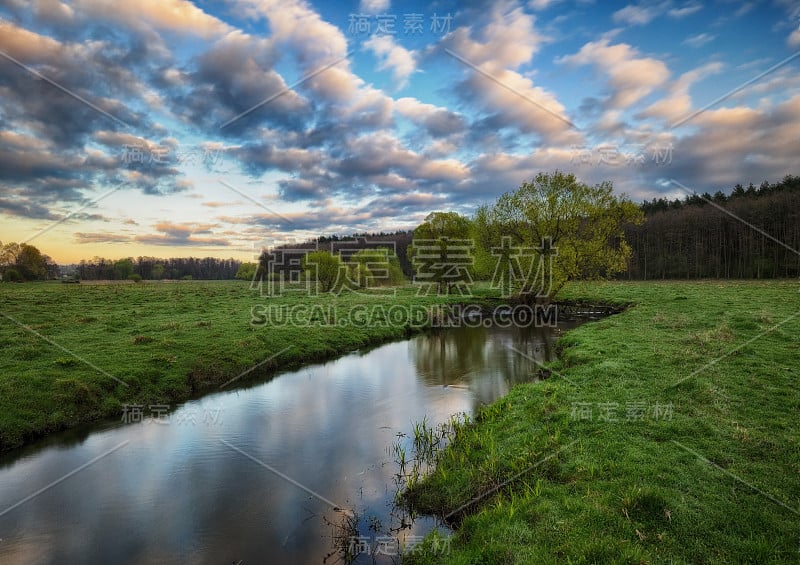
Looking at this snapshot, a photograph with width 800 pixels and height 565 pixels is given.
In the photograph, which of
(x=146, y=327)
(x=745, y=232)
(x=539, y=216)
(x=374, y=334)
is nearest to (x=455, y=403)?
(x=374, y=334)

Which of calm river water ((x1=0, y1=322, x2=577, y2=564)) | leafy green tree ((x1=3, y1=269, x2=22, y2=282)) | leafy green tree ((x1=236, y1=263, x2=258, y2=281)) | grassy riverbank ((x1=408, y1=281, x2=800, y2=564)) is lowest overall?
calm river water ((x1=0, y1=322, x2=577, y2=564))

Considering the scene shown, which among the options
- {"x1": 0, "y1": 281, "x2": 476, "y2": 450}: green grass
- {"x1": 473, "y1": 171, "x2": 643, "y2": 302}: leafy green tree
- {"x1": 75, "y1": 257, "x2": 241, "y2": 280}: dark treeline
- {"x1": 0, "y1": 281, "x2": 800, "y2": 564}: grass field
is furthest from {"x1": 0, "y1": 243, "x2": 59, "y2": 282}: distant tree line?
{"x1": 473, "y1": 171, "x2": 643, "y2": 302}: leafy green tree

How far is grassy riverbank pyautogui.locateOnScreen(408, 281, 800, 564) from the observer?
18.2ft

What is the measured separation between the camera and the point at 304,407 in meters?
14.8

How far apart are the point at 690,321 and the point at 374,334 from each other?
63.0ft

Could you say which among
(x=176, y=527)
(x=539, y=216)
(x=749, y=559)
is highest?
(x=539, y=216)

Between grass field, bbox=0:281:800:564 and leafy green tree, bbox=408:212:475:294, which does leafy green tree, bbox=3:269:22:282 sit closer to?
grass field, bbox=0:281:800:564

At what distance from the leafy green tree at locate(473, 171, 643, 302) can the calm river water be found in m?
20.2

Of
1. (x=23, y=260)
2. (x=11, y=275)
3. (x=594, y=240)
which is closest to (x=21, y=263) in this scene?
(x=23, y=260)

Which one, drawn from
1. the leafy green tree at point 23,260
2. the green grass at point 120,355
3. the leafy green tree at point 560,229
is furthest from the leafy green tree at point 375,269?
the leafy green tree at point 23,260

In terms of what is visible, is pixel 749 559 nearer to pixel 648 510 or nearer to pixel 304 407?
pixel 648 510

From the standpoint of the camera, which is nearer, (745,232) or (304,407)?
(304,407)

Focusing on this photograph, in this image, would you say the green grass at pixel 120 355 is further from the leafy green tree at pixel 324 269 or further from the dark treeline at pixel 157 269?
the dark treeline at pixel 157 269

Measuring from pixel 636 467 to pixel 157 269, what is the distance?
139708 millimetres
